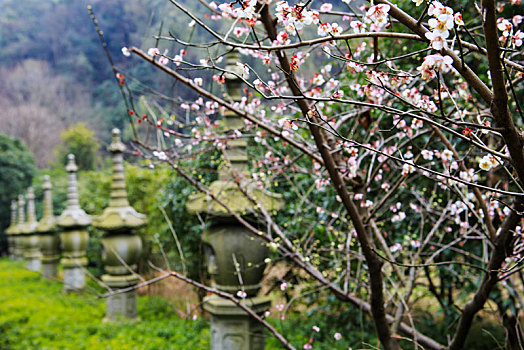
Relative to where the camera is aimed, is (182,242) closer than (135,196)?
Yes

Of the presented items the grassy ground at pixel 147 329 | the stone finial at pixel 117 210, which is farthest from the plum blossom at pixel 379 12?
the stone finial at pixel 117 210

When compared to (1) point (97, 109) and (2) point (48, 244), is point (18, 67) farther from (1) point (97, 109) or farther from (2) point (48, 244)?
(2) point (48, 244)

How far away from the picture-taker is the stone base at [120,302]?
18.6ft

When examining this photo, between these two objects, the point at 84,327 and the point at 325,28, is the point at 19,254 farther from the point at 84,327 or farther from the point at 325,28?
the point at 325,28

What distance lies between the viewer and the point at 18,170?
16.5 metres

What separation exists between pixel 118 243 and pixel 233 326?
3.25 metres

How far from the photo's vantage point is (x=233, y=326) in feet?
10.4

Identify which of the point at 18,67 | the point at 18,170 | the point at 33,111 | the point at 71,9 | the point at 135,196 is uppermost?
the point at 71,9

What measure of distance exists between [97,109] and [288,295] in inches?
994

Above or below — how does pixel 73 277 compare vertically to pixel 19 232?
below

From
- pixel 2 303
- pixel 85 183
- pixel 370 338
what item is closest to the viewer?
pixel 370 338

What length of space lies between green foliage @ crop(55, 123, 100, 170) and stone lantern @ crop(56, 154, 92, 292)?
16.2 meters

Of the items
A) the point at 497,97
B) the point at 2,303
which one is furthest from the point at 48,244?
the point at 497,97

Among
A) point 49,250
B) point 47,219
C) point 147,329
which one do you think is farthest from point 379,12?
point 47,219
